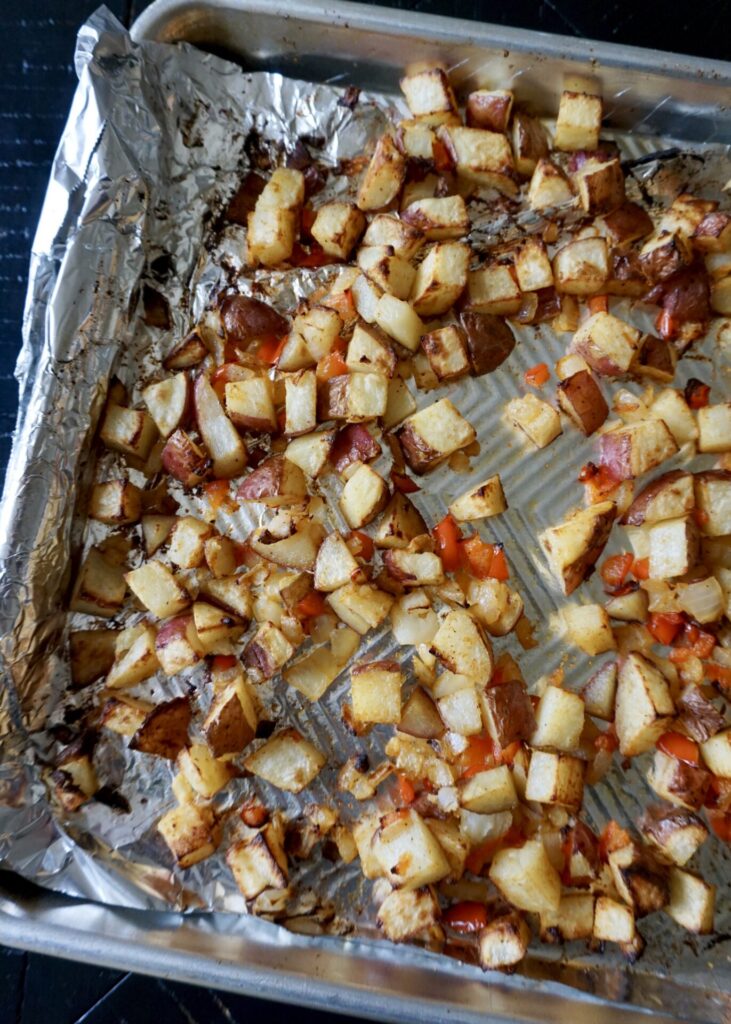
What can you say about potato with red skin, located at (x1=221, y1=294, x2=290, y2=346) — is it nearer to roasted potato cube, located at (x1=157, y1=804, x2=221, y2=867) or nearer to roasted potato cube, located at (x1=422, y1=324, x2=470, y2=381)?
roasted potato cube, located at (x1=422, y1=324, x2=470, y2=381)

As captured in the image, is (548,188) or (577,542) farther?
(548,188)

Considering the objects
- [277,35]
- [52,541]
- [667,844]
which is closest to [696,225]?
[277,35]

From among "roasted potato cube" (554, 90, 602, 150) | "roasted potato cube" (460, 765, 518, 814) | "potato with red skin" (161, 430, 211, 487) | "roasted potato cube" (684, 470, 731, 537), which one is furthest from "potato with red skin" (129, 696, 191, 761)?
"roasted potato cube" (554, 90, 602, 150)

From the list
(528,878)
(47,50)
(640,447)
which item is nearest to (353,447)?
(640,447)

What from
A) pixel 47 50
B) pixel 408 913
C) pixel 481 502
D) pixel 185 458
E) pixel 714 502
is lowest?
pixel 408 913

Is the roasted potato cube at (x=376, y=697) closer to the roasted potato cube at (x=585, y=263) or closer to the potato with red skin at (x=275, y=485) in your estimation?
the potato with red skin at (x=275, y=485)

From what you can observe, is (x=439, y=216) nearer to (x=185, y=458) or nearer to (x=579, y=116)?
(x=579, y=116)

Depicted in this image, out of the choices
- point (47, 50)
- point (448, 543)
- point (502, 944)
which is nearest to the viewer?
point (502, 944)
